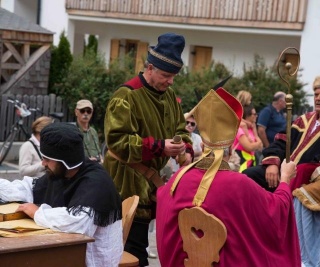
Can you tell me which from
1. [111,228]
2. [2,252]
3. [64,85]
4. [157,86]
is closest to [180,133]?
[157,86]

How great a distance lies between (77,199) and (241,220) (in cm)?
85

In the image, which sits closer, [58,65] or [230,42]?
[58,65]

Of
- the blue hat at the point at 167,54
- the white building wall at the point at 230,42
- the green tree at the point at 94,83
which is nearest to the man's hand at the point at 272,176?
the blue hat at the point at 167,54

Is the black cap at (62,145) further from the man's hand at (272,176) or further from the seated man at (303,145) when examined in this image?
the seated man at (303,145)

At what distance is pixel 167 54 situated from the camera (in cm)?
531

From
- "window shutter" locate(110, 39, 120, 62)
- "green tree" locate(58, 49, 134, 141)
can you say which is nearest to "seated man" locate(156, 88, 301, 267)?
"green tree" locate(58, 49, 134, 141)

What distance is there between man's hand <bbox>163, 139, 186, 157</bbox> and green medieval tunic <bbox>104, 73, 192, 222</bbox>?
→ 3 cm

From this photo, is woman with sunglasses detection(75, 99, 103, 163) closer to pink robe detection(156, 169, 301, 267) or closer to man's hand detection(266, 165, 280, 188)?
man's hand detection(266, 165, 280, 188)

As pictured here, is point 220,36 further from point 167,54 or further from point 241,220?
point 241,220

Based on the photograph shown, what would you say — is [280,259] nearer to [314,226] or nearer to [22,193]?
[22,193]

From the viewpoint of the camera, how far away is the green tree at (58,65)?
49.5 feet

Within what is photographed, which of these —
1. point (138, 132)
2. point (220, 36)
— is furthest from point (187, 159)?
point (220, 36)

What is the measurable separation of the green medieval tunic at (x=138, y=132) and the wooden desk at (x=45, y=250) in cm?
140

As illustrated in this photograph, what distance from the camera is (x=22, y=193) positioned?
456 cm
